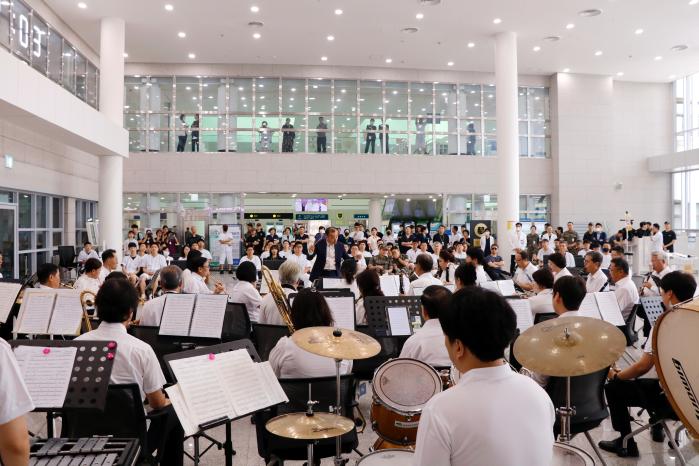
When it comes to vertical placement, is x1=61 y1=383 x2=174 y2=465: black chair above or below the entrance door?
below

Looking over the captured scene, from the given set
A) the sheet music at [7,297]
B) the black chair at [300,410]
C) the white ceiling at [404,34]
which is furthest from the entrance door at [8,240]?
the black chair at [300,410]

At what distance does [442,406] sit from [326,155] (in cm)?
1997

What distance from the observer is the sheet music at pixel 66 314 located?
17.6 feet

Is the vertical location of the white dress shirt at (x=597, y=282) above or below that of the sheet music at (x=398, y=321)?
above

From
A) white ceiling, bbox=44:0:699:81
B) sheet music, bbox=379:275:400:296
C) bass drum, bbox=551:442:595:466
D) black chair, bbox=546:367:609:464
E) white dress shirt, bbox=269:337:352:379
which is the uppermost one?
white ceiling, bbox=44:0:699:81

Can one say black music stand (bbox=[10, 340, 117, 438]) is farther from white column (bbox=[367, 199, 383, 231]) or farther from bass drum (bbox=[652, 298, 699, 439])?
white column (bbox=[367, 199, 383, 231])

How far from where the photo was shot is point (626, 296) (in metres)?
6.77

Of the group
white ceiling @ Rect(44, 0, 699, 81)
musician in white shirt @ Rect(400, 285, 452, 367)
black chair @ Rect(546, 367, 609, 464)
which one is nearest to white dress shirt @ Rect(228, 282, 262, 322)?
musician in white shirt @ Rect(400, 285, 452, 367)

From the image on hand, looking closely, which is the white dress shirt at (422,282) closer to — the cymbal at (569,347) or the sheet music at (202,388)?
the cymbal at (569,347)

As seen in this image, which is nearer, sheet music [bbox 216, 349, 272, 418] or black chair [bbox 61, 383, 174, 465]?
sheet music [bbox 216, 349, 272, 418]

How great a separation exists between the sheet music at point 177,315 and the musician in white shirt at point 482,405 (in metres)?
3.77

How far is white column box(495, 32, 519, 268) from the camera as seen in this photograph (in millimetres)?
17156

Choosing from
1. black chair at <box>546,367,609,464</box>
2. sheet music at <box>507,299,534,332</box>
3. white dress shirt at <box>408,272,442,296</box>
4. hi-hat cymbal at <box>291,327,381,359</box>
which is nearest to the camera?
hi-hat cymbal at <box>291,327,381,359</box>

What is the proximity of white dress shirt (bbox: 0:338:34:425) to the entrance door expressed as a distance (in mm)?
12708
